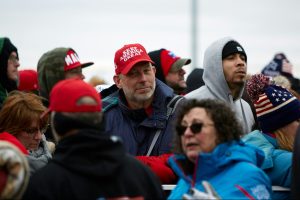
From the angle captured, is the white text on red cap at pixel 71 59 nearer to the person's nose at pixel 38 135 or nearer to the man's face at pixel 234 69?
the person's nose at pixel 38 135

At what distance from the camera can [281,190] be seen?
5266 millimetres

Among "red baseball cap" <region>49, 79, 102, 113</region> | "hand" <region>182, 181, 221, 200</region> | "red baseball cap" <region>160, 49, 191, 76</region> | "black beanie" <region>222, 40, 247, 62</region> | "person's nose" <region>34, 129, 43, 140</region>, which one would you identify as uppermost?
"red baseball cap" <region>49, 79, 102, 113</region>

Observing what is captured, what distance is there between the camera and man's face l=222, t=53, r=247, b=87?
22.1 feet

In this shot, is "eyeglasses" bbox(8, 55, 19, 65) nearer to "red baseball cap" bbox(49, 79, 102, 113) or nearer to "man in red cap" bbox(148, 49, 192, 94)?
"red baseball cap" bbox(49, 79, 102, 113)

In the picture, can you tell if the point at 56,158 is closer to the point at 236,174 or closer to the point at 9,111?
the point at 236,174

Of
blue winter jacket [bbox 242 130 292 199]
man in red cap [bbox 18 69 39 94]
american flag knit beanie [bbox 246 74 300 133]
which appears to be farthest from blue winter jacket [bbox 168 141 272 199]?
man in red cap [bbox 18 69 39 94]

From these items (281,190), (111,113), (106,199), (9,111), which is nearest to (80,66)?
(111,113)

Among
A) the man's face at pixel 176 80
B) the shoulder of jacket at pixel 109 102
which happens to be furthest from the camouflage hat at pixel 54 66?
the man's face at pixel 176 80

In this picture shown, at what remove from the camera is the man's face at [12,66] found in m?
6.09

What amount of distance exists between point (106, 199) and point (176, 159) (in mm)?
1016

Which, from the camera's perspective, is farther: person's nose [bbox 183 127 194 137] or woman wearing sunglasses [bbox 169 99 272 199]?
person's nose [bbox 183 127 194 137]

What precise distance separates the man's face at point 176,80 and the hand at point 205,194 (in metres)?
4.15

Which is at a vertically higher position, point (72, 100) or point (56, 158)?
point (72, 100)

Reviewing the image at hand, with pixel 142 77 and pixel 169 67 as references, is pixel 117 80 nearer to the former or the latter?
pixel 142 77
